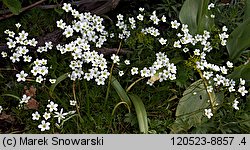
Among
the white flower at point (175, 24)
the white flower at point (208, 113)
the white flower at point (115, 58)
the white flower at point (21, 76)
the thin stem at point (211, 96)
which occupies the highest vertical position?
the white flower at point (175, 24)

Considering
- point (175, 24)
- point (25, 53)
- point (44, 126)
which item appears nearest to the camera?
point (44, 126)

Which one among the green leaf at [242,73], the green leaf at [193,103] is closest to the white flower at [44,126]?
the green leaf at [193,103]

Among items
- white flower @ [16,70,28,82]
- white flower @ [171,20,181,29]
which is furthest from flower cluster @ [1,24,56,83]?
white flower @ [171,20,181,29]

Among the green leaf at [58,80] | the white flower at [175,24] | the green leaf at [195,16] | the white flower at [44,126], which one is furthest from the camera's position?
the white flower at [175,24]

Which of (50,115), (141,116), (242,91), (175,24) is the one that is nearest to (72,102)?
(50,115)

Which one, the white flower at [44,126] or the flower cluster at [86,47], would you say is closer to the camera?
the white flower at [44,126]

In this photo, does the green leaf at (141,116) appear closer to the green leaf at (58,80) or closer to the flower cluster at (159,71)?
Answer: the flower cluster at (159,71)

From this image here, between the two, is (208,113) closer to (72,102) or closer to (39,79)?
(72,102)

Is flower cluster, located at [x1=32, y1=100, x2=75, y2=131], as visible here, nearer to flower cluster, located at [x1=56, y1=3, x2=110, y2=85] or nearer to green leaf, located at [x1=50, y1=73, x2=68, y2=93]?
green leaf, located at [x1=50, y1=73, x2=68, y2=93]

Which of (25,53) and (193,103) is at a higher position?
(25,53)
